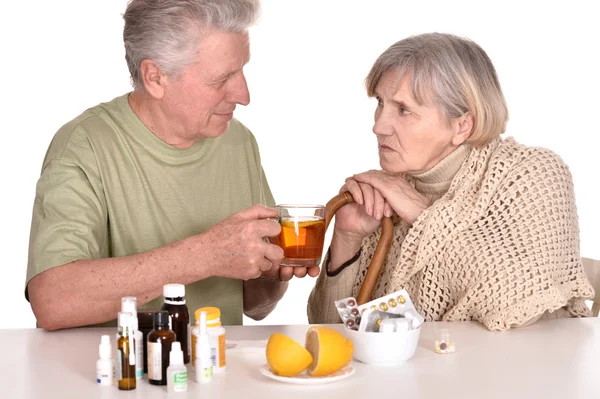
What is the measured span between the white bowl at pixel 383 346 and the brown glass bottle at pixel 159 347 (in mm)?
403

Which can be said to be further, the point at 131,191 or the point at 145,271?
the point at 131,191

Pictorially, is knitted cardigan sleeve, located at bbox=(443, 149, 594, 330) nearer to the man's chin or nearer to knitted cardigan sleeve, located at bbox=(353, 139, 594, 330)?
knitted cardigan sleeve, located at bbox=(353, 139, 594, 330)

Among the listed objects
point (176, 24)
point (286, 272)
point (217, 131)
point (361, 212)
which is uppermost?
point (176, 24)

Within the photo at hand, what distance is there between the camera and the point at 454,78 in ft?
7.54

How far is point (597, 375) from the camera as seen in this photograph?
172cm

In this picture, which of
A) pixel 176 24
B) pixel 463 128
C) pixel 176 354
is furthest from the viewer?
pixel 463 128

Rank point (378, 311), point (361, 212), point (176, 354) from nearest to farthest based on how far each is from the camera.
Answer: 1. point (176, 354)
2. point (378, 311)
3. point (361, 212)

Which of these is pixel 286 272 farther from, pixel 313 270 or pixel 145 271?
pixel 145 271

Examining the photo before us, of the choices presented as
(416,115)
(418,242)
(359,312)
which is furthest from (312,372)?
(416,115)

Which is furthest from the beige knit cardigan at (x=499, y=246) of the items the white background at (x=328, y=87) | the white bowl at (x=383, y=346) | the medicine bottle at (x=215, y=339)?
Answer: the white background at (x=328, y=87)

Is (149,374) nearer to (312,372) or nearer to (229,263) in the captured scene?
(312,372)

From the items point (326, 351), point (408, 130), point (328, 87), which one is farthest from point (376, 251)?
point (328, 87)

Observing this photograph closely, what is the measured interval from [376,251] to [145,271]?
0.66 meters

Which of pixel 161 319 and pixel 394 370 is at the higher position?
pixel 161 319
